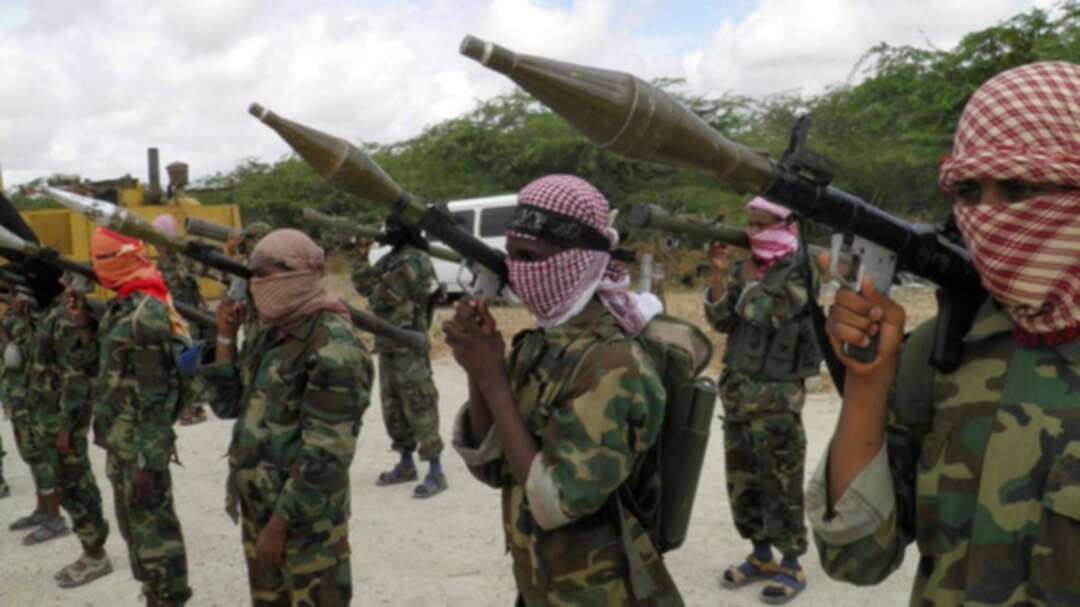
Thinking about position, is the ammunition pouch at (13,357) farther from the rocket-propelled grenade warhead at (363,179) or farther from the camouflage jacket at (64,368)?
the rocket-propelled grenade warhead at (363,179)

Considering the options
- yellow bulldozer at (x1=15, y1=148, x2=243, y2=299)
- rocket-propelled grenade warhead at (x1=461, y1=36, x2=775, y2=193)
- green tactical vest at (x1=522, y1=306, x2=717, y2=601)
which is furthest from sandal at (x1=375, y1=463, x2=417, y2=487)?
yellow bulldozer at (x1=15, y1=148, x2=243, y2=299)

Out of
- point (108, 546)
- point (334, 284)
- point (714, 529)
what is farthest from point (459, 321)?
point (334, 284)

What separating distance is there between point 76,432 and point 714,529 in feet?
13.0

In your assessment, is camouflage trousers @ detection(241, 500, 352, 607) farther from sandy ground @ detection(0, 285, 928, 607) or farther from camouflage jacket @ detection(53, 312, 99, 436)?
camouflage jacket @ detection(53, 312, 99, 436)

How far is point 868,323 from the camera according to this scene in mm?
1422

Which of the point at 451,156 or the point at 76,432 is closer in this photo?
the point at 76,432

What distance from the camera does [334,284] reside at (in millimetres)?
19031

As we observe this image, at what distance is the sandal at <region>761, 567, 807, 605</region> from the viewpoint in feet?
14.0

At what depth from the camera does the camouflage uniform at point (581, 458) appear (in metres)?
2.00

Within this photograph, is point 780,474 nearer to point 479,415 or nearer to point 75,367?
point 479,415

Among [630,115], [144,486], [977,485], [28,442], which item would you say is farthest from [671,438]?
[28,442]

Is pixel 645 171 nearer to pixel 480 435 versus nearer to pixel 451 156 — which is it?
pixel 451 156

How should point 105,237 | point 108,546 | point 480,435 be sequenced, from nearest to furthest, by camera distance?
1. point 480,435
2. point 105,237
3. point 108,546

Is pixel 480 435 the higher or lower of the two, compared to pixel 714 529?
higher
